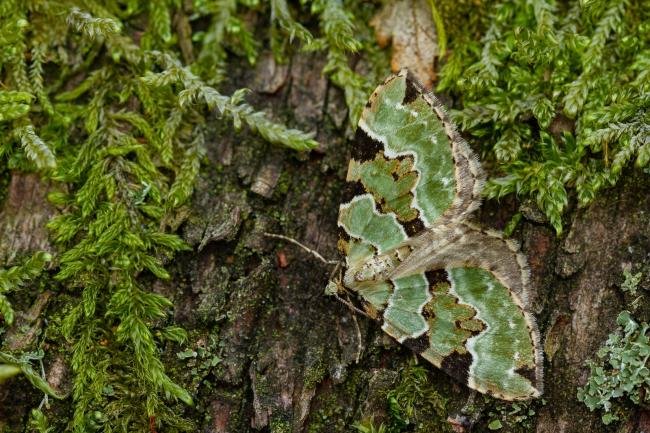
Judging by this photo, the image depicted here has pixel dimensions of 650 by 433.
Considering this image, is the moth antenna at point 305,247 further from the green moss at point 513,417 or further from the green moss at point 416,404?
the green moss at point 513,417

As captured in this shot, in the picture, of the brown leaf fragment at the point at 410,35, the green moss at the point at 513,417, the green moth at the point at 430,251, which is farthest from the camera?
the brown leaf fragment at the point at 410,35

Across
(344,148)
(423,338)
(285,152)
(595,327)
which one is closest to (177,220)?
(285,152)

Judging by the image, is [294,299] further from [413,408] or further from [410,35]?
[410,35]

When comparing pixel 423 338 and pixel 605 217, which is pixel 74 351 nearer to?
pixel 423 338

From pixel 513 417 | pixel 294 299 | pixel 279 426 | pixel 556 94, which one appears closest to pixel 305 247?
pixel 294 299

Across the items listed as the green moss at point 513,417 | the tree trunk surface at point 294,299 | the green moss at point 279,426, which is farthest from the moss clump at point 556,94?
the green moss at point 279,426
